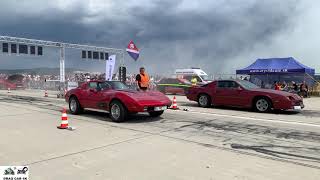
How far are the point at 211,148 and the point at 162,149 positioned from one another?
1.00m

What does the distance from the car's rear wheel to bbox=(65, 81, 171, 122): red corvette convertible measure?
434 centimetres

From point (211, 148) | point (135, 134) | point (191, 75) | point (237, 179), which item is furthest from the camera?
point (191, 75)

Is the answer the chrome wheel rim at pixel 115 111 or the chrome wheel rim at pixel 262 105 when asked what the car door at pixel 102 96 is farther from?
the chrome wheel rim at pixel 262 105

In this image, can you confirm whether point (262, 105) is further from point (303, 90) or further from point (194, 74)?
point (194, 74)

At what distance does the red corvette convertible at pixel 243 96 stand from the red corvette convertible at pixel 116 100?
4138mm

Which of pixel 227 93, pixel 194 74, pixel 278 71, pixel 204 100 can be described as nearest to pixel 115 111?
pixel 227 93

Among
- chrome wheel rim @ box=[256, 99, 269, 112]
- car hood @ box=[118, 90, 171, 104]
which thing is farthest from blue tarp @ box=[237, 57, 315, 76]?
car hood @ box=[118, 90, 171, 104]

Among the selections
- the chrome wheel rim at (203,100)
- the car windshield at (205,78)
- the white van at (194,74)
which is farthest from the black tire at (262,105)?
the car windshield at (205,78)

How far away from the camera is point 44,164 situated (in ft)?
19.3

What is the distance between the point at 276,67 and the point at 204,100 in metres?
14.7

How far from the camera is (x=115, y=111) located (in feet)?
35.1

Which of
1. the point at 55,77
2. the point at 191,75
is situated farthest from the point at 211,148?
the point at 55,77

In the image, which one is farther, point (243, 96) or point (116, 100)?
point (243, 96)

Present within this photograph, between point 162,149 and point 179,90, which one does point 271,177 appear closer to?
point 162,149
